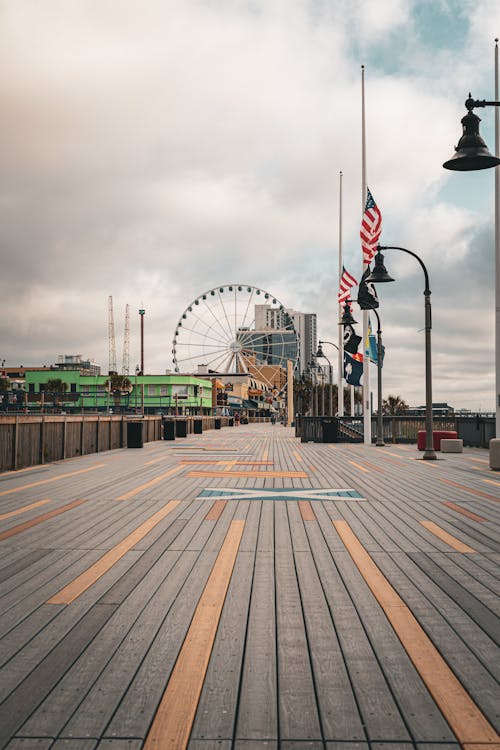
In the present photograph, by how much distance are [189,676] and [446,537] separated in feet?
17.1

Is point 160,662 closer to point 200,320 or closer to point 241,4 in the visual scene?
point 241,4

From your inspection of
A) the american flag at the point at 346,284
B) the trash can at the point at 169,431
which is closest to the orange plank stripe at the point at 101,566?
the trash can at the point at 169,431

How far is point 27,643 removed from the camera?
14.8 feet

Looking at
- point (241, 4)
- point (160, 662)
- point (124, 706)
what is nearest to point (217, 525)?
point (160, 662)

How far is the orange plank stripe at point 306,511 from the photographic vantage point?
32.1ft

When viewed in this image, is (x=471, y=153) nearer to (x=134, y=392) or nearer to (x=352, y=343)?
(x=352, y=343)

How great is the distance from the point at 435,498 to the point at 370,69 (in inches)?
1246

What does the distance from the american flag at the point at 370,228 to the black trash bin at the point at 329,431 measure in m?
9.65

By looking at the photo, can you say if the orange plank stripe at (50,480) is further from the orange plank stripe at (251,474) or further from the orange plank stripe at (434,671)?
the orange plank stripe at (434,671)

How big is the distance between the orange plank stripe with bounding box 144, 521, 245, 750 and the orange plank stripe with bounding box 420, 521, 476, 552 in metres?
3.01

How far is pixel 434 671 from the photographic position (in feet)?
13.2

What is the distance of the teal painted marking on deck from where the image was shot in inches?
476

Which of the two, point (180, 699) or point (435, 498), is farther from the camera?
point (435, 498)

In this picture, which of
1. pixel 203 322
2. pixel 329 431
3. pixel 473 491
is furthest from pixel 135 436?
pixel 203 322
